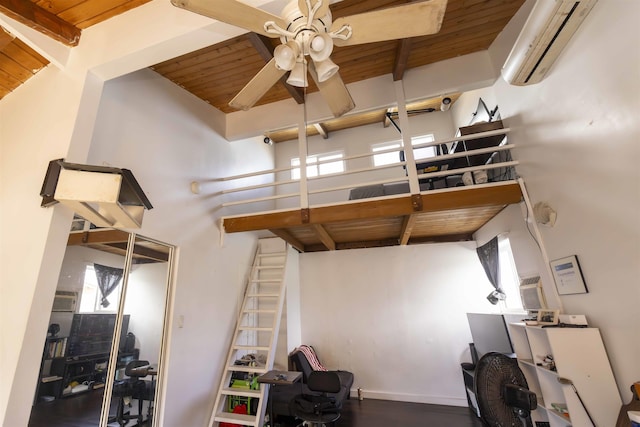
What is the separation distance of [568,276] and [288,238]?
336 cm

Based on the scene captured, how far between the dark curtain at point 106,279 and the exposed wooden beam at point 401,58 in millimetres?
3617

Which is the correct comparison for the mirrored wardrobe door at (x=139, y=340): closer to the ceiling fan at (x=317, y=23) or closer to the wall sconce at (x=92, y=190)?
the wall sconce at (x=92, y=190)

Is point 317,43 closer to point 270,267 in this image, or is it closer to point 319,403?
point 319,403

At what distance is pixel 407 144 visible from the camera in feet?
11.4

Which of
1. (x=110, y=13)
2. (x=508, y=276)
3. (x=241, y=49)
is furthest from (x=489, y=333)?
(x=110, y=13)

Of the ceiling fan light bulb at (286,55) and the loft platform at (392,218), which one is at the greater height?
the ceiling fan light bulb at (286,55)

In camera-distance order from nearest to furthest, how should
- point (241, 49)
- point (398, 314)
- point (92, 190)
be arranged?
point (92, 190), point (241, 49), point (398, 314)

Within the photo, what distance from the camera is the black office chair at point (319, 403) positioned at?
117 inches

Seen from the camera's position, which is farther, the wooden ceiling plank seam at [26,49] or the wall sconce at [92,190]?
the wooden ceiling plank seam at [26,49]

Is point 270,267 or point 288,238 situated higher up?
point 288,238

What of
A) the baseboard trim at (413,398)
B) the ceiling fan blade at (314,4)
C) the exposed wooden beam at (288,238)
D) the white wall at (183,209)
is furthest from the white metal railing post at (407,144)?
the baseboard trim at (413,398)

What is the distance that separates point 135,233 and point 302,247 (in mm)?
3105

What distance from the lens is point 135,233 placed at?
2.67m

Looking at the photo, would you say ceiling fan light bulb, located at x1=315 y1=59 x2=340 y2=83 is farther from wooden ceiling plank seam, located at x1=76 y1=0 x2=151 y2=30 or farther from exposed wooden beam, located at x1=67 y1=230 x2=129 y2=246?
exposed wooden beam, located at x1=67 y1=230 x2=129 y2=246
